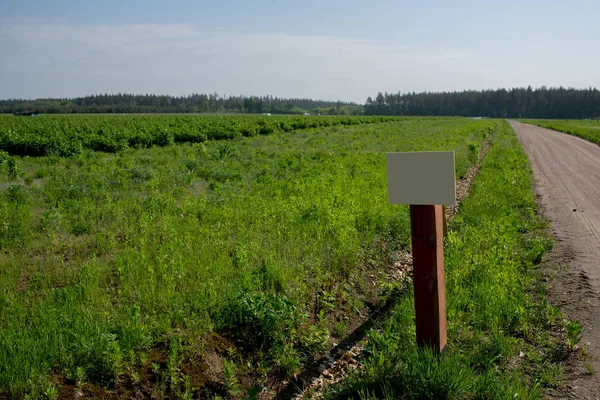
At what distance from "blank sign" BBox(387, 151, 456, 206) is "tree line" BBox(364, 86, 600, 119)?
581 ft

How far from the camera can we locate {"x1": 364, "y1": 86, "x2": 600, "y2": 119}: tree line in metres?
159

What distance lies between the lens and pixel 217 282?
568 cm

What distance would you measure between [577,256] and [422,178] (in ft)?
17.3

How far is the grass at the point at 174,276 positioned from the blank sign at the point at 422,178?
1.88 metres

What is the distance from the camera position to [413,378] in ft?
Answer: 12.2

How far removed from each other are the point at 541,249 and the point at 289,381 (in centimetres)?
531

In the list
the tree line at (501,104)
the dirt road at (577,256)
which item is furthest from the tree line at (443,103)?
the dirt road at (577,256)

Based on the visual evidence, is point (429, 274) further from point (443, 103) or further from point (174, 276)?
point (443, 103)

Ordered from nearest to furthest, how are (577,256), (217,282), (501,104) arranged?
(217,282), (577,256), (501,104)

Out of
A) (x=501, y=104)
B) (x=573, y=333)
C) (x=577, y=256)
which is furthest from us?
(x=501, y=104)

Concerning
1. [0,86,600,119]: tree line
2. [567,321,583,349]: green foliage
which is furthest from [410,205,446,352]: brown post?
[0,86,600,119]: tree line

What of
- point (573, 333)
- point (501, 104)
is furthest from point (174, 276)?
point (501, 104)

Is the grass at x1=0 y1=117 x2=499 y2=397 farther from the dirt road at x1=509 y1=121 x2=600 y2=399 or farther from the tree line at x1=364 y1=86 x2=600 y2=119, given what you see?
the tree line at x1=364 y1=86 x2=600 y2=119

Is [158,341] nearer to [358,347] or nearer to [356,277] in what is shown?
[358,347]
